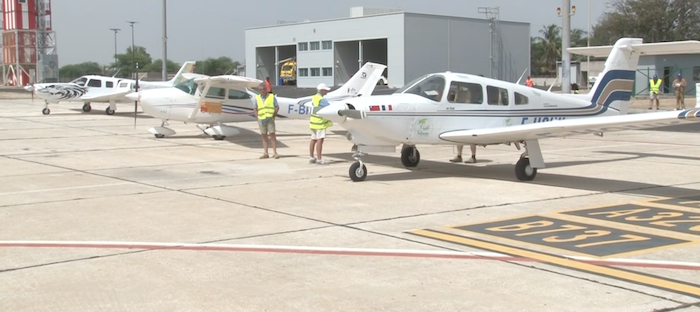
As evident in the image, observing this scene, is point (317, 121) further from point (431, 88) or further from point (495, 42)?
point (495, 42)

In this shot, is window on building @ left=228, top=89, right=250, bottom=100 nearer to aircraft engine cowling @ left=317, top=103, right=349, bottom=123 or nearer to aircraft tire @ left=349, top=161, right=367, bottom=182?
aircraft tire @ left=349, top=161, right=367, bottom=182

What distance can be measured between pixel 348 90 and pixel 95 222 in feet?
41.0

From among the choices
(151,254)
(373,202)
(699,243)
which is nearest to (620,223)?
(699,243)

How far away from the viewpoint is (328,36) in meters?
79.6

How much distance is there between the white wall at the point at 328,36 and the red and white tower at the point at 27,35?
2743 centimetres

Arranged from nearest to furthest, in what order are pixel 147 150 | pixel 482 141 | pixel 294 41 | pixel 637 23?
pixel 482 141 < pixel 147 150 < pixel 637 23 < pixel 294 41

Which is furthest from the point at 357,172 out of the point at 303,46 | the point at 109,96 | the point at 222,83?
the point at 303,46

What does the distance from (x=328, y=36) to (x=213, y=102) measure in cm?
5844

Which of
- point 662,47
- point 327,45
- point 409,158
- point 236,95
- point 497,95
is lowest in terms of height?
point 409,158

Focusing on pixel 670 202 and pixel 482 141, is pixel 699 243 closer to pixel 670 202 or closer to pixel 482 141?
pixel 670 202

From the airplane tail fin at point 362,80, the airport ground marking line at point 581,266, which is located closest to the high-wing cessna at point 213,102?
the airplane tail fin at point 362,80

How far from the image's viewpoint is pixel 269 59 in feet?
299

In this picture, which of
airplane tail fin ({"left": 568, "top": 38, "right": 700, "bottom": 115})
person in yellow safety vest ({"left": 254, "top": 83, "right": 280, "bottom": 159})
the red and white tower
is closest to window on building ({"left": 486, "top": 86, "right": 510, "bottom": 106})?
airplane tail fin ({"left": 568, "top": 38, "right": 700, "bottom": 115})

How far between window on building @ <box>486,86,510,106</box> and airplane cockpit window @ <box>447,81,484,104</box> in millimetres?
153
